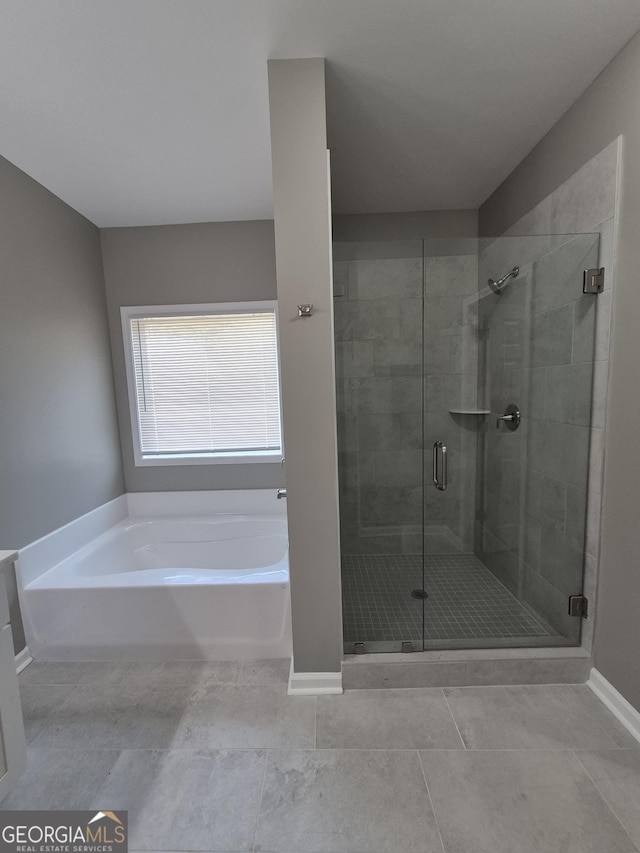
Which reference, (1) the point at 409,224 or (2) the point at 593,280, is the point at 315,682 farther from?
(1) the point at 409,224

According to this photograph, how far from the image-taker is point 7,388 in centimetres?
186

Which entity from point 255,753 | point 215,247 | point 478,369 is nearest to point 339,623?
point 255,753

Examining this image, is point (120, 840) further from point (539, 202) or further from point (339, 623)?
point (539, 202)

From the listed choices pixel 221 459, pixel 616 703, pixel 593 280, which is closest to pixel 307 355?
pixel 593 280

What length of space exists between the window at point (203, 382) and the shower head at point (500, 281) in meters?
1.48

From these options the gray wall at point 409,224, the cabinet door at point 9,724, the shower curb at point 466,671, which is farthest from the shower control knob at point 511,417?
the cabinet door at point 9,724

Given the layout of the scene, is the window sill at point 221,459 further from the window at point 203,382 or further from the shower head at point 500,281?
the shower head at point 500,281

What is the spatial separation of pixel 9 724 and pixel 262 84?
2.47 meters

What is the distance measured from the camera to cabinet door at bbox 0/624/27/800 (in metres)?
1.08

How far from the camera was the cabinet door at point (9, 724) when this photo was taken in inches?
42.6

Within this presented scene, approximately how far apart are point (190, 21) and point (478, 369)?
1993 mm

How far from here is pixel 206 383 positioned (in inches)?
111

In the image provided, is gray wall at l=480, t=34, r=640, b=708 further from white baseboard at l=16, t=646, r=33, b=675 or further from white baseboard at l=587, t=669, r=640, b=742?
white baseboard at l=16, t=646, r=33, b=675

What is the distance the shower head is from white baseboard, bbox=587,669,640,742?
197 centimetres
